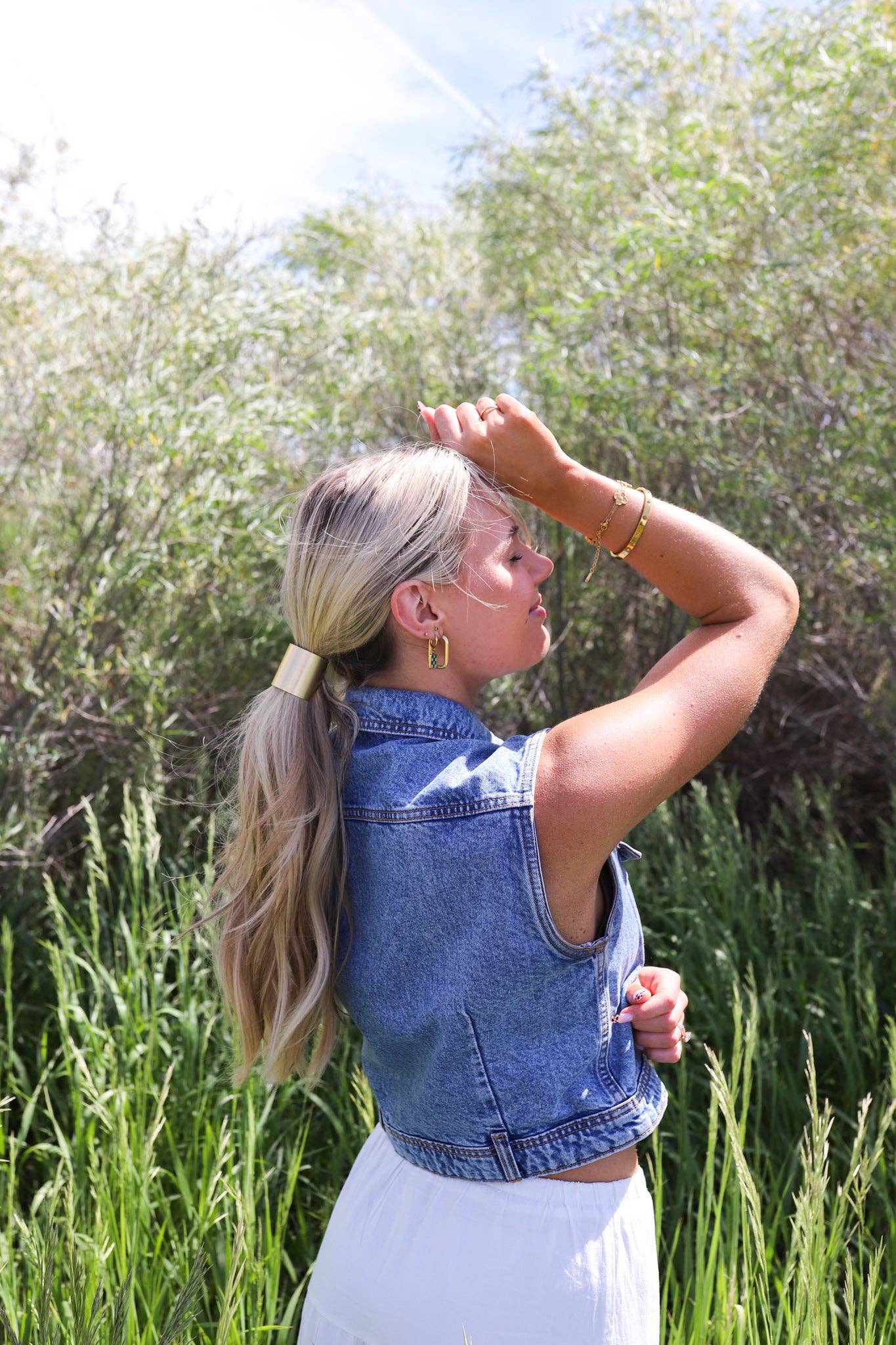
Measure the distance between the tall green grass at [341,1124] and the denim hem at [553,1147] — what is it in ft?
→ 0.41

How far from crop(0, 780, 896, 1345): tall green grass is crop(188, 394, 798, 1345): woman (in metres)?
0.14

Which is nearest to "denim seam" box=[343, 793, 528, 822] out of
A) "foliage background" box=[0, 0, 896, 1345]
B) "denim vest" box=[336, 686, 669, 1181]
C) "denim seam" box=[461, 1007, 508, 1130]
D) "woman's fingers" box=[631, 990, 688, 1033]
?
"denim vest" box=[336, 686, 669, 1181]

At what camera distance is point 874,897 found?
3.72 metres

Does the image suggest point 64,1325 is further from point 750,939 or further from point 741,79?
point 741,79

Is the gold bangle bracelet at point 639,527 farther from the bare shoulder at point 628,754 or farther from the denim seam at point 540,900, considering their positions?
the denim seam at point 540,900

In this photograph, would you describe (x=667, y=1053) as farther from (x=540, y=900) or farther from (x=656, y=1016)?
(x=540, y=900)

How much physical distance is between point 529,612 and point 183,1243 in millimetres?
1527

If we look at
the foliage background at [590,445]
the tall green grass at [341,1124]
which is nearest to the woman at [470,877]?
the tall green grass at [341,1124]

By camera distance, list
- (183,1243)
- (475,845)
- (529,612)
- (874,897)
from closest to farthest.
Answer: (475,845) → (529,612) → (183,1243) → (874,897)

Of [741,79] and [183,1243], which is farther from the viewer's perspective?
[741,79]

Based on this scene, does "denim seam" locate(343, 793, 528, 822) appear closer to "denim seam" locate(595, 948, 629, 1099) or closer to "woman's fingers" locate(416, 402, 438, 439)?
"denim seam" locate(595, 948, 629, 1099)

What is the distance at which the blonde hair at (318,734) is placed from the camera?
4.61 ft

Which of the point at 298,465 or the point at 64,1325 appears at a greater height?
the point at 298,465

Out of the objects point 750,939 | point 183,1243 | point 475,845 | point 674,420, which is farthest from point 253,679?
point 475,845
